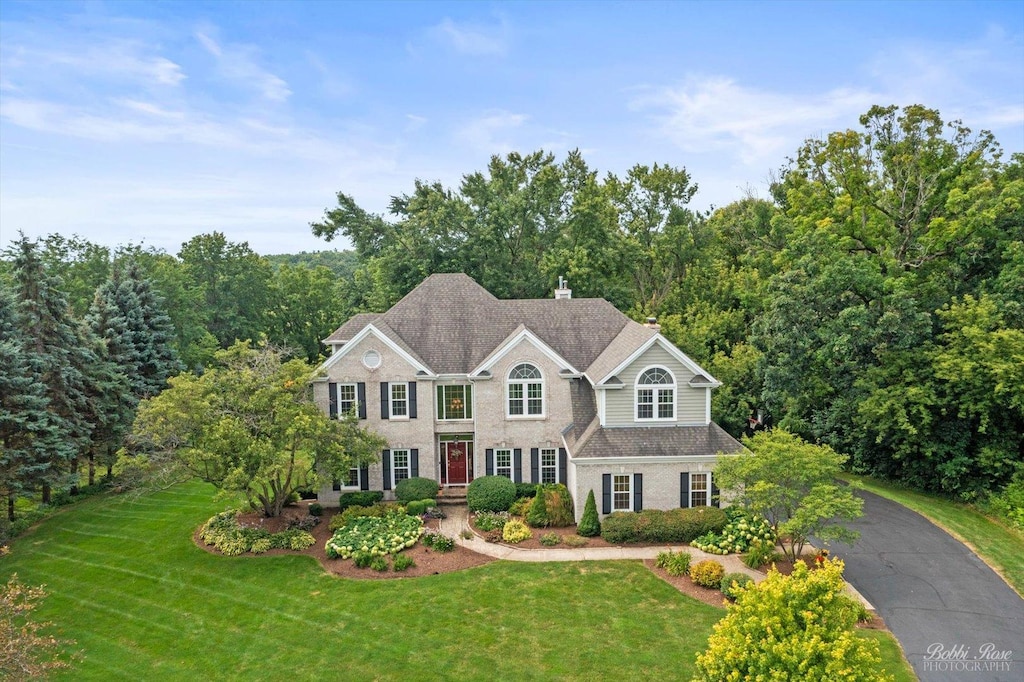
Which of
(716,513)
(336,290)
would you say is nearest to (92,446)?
(336,290)

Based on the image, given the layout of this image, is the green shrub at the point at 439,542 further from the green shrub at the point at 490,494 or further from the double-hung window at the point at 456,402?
the double-hung window at the point at 456,402

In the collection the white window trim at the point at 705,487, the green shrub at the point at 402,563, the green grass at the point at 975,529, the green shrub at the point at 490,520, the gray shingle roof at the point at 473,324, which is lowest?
the green grass at the point at 975,529

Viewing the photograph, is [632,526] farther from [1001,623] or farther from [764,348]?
[764,348]

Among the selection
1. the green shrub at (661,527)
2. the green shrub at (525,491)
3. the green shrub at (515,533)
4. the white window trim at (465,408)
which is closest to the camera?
the green shrub at (661,527)

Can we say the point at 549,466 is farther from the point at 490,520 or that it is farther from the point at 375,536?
the point at 375,536

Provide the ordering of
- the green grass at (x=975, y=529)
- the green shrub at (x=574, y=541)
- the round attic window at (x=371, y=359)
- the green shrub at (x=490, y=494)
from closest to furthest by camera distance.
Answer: the green grass at (x=975, y=529) → the green shrub at (x=574, y=541) → the green shrub at (x=490, y=494) → the round attic window at (x=371, y=359)

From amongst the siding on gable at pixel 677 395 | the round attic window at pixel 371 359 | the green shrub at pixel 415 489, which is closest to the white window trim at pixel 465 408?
the green shrub at pixel 415 489
